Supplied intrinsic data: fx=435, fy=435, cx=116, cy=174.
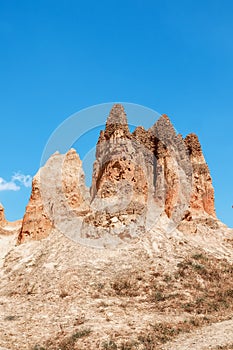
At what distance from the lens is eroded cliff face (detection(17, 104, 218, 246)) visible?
31.7 metres

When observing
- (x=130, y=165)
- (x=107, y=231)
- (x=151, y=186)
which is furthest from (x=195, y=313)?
(x=151, y=186)

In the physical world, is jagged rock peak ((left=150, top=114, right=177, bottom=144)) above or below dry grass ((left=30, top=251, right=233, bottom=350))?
above

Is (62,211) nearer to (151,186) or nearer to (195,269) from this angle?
(151,186)

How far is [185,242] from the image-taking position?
32906 millimetres

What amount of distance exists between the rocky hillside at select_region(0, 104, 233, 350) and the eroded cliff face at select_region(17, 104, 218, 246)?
0.31 ft

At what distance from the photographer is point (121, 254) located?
28859 millimetres

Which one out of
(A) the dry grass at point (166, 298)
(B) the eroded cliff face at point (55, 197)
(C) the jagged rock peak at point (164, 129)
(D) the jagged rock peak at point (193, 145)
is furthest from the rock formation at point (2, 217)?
(A) the dry grass at point (166, 298)

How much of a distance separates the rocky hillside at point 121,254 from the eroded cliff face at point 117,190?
0.31 feet

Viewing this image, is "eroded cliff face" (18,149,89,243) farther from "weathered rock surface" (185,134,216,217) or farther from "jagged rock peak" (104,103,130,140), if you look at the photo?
"weathered rock surface" (185,134,216,217)

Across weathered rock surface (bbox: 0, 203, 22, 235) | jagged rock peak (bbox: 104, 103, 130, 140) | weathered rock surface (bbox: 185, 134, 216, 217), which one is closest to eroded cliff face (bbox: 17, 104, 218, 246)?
jagged rock peak (bbox: 104, 103, 130, 140)

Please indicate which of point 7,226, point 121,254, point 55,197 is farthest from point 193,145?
point 121,254

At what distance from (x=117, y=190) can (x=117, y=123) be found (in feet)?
21.2

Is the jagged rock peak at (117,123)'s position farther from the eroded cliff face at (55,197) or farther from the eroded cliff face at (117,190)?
the eroded cliff face at (55,197)

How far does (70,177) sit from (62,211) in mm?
4435
